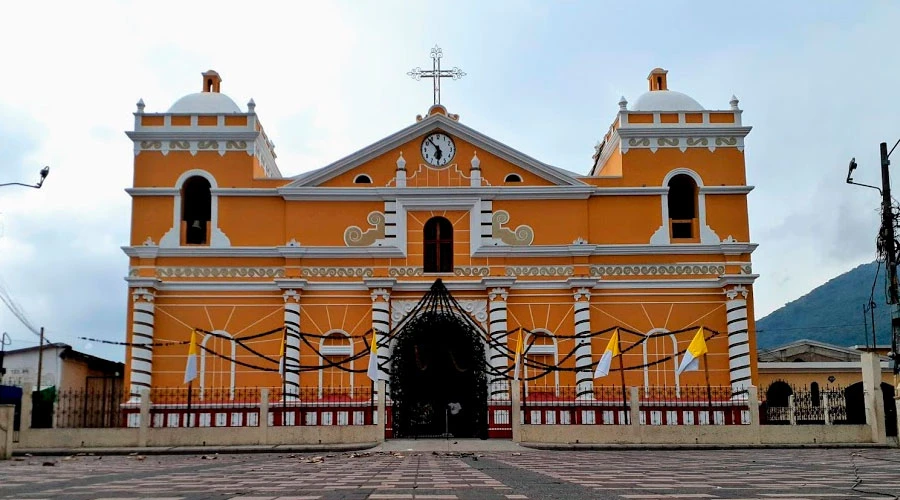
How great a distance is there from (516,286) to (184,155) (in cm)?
1157

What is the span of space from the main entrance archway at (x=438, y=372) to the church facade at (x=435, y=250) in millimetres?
467

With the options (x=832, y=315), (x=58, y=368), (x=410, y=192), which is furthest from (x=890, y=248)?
(x=832, y=315)

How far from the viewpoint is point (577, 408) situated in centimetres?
2947

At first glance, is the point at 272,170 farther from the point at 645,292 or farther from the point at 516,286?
the point at 645,292

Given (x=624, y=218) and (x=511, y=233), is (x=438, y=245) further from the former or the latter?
(x=624, y=218)

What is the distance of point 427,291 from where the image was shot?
30844mm

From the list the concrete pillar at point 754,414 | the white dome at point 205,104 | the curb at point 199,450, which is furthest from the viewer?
the white dome at point 205,104

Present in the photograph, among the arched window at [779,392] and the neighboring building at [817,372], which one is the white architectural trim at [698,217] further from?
the arched window at [779,392]

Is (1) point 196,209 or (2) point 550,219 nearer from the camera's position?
(2) point 550,219

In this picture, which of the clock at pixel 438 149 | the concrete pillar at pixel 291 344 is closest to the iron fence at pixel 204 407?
the concrete pillar at pixel 291 344

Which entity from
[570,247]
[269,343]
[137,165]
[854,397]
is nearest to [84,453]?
[269,343]

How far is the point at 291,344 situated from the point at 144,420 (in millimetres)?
5449

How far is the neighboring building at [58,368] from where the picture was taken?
1458 inches

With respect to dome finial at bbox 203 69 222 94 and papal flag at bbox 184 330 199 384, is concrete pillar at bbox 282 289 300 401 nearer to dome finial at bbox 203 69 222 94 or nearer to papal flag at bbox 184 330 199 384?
papal flag at bbox 184 330 199 384
